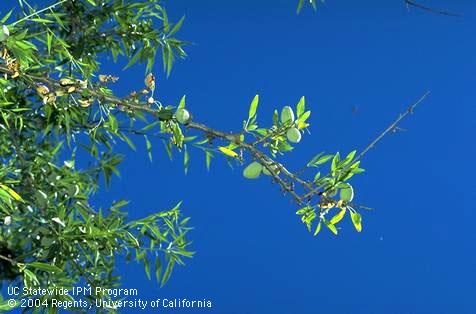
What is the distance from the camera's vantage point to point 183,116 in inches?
58.2

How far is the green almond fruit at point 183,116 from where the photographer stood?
148 cm

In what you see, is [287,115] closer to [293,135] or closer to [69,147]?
[293,135]

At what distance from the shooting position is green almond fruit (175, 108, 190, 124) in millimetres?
1478

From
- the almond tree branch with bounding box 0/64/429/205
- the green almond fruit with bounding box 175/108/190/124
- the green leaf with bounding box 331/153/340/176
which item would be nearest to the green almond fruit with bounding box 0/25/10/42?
the almond tree branch with bounding box 0/64/429/205

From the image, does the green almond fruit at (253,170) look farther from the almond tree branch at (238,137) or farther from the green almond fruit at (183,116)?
the green almond fruit at (183,116)

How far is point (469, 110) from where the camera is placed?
3674 millimetres

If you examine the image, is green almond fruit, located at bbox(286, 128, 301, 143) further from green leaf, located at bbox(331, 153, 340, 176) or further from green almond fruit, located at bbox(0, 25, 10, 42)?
green almond fruit, located at bbox(0, 25, 10, 42)

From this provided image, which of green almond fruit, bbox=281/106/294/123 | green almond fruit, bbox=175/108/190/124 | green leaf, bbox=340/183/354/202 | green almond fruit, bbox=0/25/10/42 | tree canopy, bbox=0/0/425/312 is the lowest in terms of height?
green leaf, bbox=340/183/354/202

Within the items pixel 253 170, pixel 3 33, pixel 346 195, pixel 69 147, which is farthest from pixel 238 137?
pixel 69 147

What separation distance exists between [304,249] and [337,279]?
0.15m

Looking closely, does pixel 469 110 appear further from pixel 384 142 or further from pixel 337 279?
pixel 337 279

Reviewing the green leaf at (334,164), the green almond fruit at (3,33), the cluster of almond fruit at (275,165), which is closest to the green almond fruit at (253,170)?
the cluster of almond fruit at (275,165)

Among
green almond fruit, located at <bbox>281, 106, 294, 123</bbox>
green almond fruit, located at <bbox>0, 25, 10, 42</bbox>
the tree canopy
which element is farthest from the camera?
the tree canopy

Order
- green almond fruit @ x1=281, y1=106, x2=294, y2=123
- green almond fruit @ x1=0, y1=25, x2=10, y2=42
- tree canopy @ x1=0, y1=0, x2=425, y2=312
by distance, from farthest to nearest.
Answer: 1. tree canopy @ x1=0, y1=0, x2=425, y2=312
2. green almond fruit @ x1=281, y1=106, x2=294, y2=123
3. green almond fruit @ x1=0, y1=25, x2=10, y2=42
